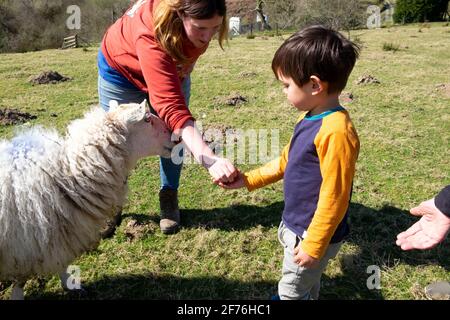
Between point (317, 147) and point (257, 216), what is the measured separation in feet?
6.71

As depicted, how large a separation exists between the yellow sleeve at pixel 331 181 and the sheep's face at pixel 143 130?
1171mm

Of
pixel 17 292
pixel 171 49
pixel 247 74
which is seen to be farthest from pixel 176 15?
pixel 247 74

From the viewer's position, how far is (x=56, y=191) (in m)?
2.40

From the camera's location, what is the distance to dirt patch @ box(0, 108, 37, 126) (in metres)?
5.93

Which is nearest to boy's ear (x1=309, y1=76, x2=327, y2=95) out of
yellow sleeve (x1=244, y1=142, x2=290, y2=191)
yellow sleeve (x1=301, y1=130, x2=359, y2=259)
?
yellow sleeve (x1=301, y1=130, x2=359, y2=259)

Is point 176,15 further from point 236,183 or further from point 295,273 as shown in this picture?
point 295,273

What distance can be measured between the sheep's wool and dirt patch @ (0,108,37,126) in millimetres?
3943

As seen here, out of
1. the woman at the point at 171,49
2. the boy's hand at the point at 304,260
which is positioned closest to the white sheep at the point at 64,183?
the woman at the point at 171,49

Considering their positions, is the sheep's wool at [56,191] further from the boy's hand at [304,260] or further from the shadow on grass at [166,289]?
the boy's hand at [304,260]

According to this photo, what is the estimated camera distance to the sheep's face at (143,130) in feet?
8.24

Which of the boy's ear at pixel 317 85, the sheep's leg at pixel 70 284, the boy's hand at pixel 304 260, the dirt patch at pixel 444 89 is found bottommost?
the sheep's leg at pixel 70 284

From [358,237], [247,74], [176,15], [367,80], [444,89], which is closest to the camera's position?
[176,15]

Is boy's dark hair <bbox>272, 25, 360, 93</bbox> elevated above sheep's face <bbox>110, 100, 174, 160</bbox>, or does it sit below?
above

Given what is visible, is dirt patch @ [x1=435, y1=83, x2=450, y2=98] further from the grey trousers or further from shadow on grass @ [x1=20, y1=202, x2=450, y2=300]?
the grey trousers
